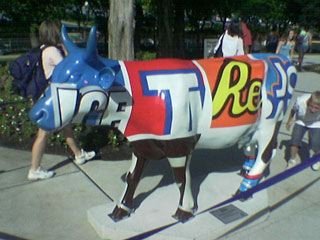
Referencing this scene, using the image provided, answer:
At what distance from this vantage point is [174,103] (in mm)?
3559

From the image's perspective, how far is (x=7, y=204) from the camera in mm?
4605

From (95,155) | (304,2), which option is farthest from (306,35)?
(95,155)

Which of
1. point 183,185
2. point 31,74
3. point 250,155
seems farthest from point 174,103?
point 31,74

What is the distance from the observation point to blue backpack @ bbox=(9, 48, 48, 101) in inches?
193

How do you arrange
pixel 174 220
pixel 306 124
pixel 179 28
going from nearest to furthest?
1. pixel 174 220
2. pixel 306 124
3. pixel 179 28

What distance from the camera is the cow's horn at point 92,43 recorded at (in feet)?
10.4

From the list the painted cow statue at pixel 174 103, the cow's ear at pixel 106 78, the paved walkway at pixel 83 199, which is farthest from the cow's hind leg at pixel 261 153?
the cow's ear at pixel 106 78

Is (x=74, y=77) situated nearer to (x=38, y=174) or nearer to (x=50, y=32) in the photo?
(x=50, y=32)

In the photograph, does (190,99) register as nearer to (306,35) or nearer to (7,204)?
(7,204)

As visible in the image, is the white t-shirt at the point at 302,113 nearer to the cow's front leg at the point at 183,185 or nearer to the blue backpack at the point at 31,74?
the cow's front leg at the point at 183,185

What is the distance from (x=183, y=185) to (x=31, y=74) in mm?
2136

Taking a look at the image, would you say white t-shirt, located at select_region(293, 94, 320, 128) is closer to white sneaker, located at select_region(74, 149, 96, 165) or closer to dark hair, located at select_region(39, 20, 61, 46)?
white sneaker, located at select_region(74, 149, 96, 165)

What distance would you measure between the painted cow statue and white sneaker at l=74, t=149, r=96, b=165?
1765 mm

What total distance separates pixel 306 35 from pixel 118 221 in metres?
15.0
